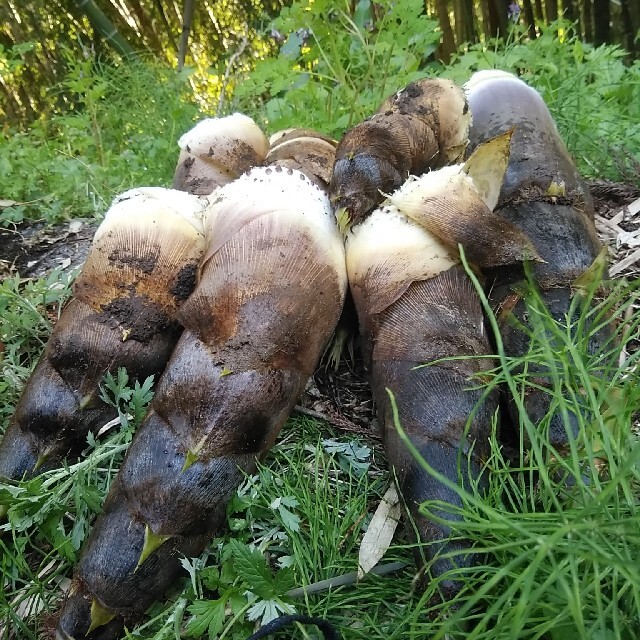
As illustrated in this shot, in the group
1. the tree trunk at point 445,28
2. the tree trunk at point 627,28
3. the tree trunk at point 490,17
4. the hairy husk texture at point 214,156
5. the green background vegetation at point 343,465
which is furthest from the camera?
the tree trunk at point 490,17

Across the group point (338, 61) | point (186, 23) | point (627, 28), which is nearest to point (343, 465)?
point (338, 61)

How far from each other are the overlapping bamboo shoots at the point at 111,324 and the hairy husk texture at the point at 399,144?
1.57 ft

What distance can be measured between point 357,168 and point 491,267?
471 millimetres

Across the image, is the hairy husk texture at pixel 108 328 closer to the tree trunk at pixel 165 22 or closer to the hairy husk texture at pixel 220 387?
the hairy husk texture at pixel 220 387

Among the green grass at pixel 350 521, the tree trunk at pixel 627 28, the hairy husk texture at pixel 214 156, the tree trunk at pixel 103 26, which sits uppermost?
the tree trunk at pixel 103 26

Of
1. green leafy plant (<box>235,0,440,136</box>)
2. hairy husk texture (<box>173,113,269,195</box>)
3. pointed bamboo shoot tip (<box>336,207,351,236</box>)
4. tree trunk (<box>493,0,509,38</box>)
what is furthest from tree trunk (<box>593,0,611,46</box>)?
pointed bamboo shoot tip (<box>336,207,351,236</box>)

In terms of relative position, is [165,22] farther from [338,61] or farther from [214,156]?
[214,156]

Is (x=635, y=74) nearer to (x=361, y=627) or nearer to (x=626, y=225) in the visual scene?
(x=626, y=225)

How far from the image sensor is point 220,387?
4.64 ft

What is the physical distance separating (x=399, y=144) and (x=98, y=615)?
1.44 metres

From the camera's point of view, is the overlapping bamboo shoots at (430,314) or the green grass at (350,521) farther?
the overlapping bamboo shoots at (430,314)

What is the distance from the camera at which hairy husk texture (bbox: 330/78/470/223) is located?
1705mm

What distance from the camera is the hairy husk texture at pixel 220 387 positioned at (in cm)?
131

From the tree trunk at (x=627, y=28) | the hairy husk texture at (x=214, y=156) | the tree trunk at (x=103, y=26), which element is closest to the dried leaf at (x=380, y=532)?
the hairy husk texture at (x=214, y=156)
